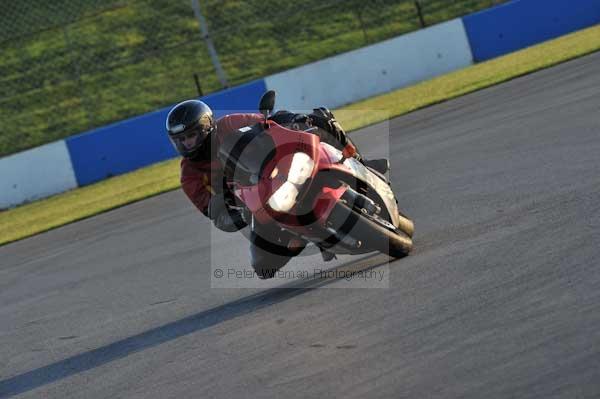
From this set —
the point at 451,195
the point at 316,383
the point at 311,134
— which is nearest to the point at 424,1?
the point at 451,195

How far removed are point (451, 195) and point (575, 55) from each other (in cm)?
1013

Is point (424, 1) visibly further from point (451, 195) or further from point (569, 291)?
point (569, 291)

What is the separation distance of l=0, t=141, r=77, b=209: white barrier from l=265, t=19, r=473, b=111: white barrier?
15.2ft

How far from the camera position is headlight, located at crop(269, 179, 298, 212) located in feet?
20.4

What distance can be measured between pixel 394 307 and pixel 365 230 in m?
0.88

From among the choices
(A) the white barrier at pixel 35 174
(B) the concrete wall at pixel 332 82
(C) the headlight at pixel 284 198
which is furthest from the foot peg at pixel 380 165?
(A) the white barrier at pixel 35 174

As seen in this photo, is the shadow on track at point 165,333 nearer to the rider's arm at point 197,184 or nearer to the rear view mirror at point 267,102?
the rider's arm at point 197,184

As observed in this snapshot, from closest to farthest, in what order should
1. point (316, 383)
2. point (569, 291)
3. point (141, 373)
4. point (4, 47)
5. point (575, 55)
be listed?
point (316, 383), point (569, 291), point (141, 373), point (575, 55), point (4, 47)

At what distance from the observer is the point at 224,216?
7.00m

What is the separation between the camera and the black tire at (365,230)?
262 inches

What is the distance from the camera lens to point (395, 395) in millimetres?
4430

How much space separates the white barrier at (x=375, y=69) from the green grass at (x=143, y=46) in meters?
3.59

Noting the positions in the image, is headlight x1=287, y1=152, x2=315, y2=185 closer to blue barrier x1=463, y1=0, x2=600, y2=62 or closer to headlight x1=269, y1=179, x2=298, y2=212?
headlight x1=269, y1=179, x2=298, y2=212

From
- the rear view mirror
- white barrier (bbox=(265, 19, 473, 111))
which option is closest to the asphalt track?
the rear view mirror
